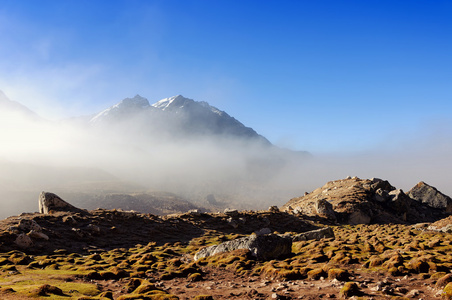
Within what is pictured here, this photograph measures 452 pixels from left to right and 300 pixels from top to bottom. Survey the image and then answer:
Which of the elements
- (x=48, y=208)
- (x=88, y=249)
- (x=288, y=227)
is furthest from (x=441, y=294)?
(x=48, y=208)

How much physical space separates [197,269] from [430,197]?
141m

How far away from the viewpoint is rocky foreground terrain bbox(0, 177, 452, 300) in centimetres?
2156

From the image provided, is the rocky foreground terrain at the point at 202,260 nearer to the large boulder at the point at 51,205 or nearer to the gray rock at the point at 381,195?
the large boulder at the point at 51,205

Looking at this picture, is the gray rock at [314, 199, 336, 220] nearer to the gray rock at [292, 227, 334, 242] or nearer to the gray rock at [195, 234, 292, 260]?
the gray rock at [292, 227, 334, 242]

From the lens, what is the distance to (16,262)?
37156 millimetres

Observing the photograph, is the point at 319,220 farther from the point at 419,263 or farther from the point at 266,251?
the point at 419,263

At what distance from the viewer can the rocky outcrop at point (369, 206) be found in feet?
326

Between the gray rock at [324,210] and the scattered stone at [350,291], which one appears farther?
the gray rock at [324,210]

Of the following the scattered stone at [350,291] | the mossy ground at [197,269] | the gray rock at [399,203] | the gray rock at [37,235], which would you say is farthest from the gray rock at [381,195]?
the gray rock at [37,235]

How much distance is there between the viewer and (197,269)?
3316 cm

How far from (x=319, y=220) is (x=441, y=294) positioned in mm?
78475

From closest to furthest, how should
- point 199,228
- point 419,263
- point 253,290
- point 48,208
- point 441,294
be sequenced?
point 441,294 → point 253,290 → point 419,263 → point 48,208 → point 199,228

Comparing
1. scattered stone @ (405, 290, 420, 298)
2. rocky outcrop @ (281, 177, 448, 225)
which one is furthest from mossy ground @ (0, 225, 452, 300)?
rocky outcrop @ (281, 177, 448, 225)

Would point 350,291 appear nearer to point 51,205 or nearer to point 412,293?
point 412,293
